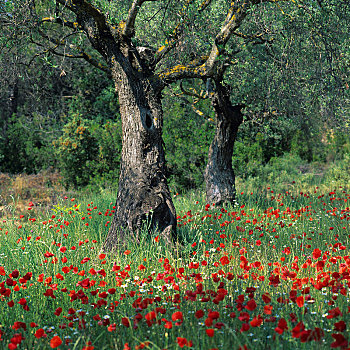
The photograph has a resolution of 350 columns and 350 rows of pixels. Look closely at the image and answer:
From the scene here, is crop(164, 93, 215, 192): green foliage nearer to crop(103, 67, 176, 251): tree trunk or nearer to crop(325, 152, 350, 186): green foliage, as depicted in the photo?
crop(325, 152, 350, 186): green foliage

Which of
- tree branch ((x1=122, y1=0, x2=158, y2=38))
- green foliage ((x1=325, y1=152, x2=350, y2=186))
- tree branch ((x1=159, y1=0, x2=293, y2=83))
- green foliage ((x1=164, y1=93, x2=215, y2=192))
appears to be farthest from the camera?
green foliage ((x1=164, y1=93, x2=215, y2=192))

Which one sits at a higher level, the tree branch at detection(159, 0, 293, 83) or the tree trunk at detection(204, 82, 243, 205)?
the tree branch at detection(159, 0, 293, 83)

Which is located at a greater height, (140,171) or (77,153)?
(77,153)

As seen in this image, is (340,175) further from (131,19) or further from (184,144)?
(131,19)

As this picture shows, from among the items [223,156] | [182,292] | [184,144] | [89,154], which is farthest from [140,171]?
[89,154]

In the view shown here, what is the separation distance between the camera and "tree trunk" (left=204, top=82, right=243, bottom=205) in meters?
9.32

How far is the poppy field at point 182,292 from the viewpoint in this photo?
2.71m

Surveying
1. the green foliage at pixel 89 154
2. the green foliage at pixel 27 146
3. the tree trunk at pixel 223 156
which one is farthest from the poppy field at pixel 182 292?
the green foliage at pixel 27 146

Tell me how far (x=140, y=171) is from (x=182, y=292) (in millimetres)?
2664

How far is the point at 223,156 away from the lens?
9570 millimetres

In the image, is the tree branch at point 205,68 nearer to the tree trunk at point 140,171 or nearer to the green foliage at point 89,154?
the tree trunk at point 140,171

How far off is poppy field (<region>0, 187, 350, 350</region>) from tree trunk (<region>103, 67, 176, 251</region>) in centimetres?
26

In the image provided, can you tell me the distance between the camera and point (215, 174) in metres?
9.55

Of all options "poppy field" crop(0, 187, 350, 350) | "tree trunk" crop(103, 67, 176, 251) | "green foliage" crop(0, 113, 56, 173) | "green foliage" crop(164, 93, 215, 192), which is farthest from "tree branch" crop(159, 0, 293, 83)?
"green foliage" crop(0, 113, 56, 173)
